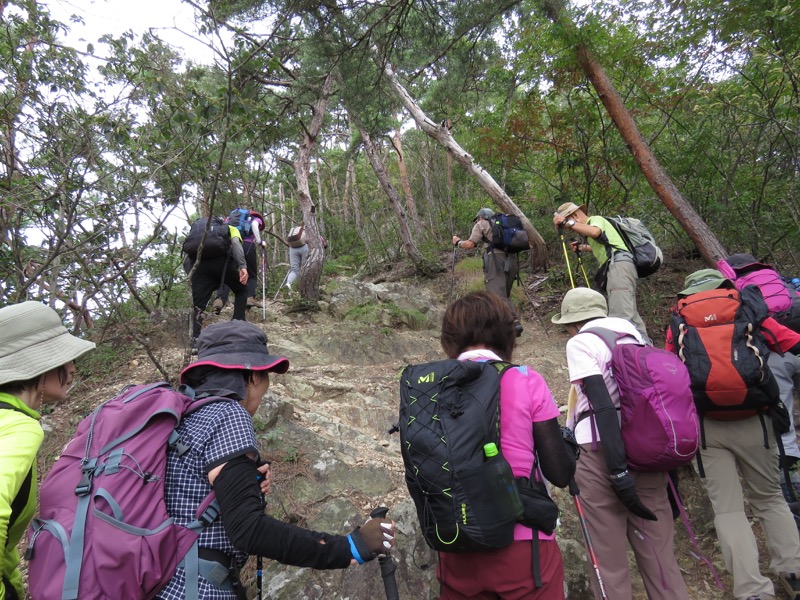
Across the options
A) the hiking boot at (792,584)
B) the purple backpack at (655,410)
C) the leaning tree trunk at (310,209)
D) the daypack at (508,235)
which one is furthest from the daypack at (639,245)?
the leaning tree trunk at (310,209)

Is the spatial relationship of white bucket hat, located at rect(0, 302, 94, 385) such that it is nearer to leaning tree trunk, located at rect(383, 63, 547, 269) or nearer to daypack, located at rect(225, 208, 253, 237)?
daypack, located at rect(225, 208, 253, 237)

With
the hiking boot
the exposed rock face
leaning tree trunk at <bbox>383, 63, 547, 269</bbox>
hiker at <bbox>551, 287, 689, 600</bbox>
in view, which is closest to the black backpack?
hiker at <bbox>551, 287, 689, 600</bbox>

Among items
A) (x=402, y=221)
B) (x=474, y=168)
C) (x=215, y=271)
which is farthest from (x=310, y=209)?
(x=215, y=271)

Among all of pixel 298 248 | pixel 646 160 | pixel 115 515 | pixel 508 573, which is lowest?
pixel 508 573

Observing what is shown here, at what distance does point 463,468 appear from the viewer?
1.67 m

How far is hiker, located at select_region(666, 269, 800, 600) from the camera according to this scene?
9.11 feet

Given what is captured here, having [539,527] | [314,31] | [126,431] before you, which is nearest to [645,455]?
[539,527]

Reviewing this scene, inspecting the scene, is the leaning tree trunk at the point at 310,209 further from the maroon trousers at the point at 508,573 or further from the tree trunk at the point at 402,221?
the maroon trousers at the point at 508,573

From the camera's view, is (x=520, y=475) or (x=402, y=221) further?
(x=402, y=221)

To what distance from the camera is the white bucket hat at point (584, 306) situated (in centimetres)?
282

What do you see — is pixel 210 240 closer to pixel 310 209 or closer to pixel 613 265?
pixel 310 209

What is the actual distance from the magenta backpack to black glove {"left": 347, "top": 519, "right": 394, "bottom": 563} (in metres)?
3.39

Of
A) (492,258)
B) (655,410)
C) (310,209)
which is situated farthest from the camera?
(310,209)

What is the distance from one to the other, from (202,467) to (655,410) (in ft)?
7.36
